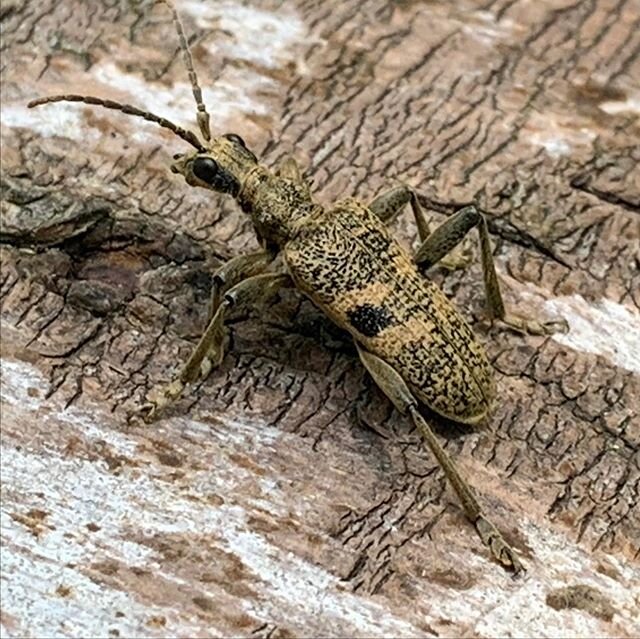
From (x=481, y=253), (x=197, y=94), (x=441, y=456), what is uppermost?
(x=197, y=94)

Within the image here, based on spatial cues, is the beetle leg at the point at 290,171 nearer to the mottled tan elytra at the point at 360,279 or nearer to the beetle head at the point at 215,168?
the mottled tan elytra at the point at 360,279

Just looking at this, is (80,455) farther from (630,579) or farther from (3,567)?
(630,579)

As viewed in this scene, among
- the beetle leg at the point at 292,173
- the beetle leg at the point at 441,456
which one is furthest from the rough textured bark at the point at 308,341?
the beetle leg at the point at 292,173

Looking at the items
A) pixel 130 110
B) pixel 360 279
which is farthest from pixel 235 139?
pixel 360 279

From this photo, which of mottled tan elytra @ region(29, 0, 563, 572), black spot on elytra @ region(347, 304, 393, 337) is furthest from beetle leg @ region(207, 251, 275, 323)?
black spot on elytra @ region(347, 304, 393, 337)

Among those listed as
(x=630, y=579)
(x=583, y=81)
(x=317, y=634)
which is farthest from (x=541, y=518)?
(x=583, y=81)

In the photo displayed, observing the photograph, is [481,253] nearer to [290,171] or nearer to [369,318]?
[369,318]

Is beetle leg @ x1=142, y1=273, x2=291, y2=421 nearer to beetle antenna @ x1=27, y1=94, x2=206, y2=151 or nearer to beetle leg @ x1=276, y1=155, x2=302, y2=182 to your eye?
beetle leg @ x1=276, y1=155, x2=302, y2=182
